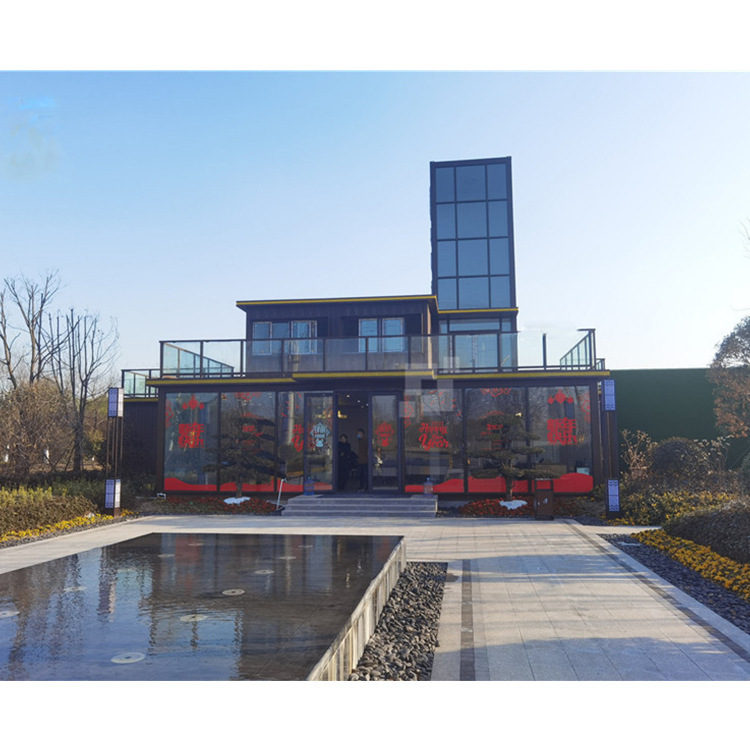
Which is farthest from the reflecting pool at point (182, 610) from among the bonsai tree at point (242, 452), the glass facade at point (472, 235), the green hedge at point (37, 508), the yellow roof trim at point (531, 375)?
the glass facade at point (472, 235)

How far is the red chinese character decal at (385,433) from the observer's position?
16.2 metres

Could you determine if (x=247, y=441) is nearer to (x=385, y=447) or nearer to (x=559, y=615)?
(x=385, y=447)

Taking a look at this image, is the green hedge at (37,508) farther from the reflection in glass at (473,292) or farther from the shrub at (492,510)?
the reflection in glass at (473,292)

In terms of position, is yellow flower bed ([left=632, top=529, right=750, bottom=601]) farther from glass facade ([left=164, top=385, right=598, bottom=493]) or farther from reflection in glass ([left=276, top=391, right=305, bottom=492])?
reflection in glass ([left=276, top=391, right=305, bottom=492])

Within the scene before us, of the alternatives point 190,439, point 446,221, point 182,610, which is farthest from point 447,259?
point 182,610

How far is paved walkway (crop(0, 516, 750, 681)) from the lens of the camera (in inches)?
182

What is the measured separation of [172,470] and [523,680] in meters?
14.3

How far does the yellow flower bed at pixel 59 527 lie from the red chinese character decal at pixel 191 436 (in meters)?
2.89

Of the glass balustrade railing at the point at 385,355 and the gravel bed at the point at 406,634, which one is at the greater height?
the glass balustrade railing at the point at 385,355

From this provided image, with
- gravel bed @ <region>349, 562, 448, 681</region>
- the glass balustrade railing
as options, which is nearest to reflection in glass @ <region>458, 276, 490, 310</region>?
the glass balustrade railing

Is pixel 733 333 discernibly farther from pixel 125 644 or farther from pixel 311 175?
pixel 125 644

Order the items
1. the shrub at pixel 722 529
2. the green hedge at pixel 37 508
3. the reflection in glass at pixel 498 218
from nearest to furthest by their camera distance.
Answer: the shrub at pixel 722 529, the green hedge at pixel 37 508, the reflection in glass at pixel 498 218
